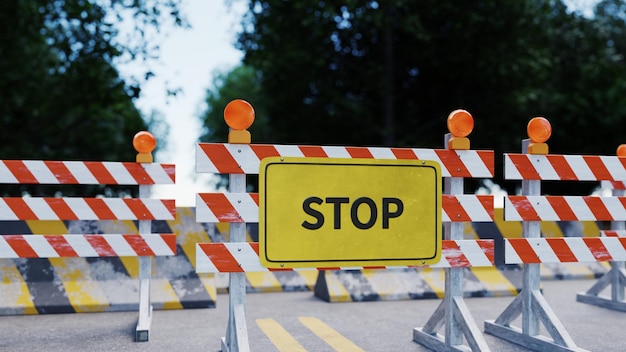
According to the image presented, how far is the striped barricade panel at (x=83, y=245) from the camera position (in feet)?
18.1

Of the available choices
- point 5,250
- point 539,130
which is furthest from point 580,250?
point 5,250

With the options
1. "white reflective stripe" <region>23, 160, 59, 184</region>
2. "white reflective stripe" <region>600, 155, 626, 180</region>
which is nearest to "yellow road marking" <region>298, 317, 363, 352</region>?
"white reflective stripe" <region>600, 155, 626, 180</region>

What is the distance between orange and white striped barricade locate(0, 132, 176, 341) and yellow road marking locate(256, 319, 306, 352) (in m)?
1.08

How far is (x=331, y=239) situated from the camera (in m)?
4.77

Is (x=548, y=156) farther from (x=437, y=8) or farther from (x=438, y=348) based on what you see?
(x=437, y=8)

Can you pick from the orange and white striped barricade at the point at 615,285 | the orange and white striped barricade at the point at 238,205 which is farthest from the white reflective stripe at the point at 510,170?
the orange and white striped barricade at the point at 615,285

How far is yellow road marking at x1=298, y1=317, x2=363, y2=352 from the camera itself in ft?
18.2

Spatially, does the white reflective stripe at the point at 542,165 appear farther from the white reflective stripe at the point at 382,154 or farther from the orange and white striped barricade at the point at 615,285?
the orange and white striped barricade at the point at 615,285

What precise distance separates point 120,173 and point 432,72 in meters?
20.8

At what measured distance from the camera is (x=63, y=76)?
22.6 m

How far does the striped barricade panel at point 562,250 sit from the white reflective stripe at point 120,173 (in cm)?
332

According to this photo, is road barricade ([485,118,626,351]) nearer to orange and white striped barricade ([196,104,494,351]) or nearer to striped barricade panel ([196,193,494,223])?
orange and white striped barricade ([196,104,494,351])

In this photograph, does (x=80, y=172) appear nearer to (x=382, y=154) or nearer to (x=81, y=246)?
(x=81, y=246)

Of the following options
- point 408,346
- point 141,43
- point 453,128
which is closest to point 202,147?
point 453,128
